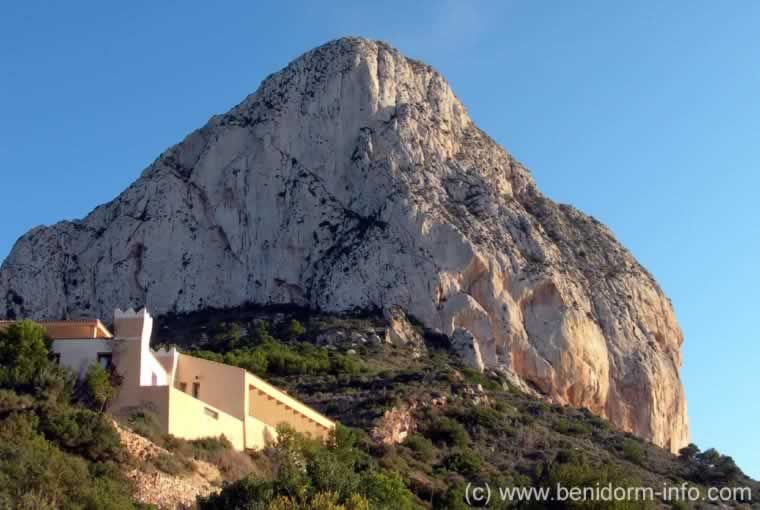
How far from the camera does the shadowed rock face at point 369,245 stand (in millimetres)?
81062

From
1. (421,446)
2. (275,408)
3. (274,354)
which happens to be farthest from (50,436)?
(274,354)

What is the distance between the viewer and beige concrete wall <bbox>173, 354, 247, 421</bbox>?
45656 mm

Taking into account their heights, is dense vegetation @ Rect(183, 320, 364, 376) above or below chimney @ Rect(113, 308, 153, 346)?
above

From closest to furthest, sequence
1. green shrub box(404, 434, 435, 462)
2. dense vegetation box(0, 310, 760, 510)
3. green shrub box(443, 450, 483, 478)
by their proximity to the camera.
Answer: dense vegetation box(0, 310, 760, 510) → green shrub box(443, 450, 483, 478) → green shrub box(404, 434, 435, 462)

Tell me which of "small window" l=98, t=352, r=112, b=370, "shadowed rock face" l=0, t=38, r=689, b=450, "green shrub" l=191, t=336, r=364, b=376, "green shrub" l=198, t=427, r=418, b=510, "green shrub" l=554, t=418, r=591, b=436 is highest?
"shadowed rock face" l=0, t=38, r=689, b=450

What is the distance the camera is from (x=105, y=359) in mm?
43188

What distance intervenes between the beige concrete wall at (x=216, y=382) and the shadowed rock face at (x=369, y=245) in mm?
32887

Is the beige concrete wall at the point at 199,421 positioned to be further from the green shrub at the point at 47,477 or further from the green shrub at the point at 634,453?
the green shrub at the point at 634,453

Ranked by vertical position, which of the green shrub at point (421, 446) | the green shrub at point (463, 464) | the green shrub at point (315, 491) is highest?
the green shrub at point (421, 446)

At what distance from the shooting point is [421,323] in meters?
78.8

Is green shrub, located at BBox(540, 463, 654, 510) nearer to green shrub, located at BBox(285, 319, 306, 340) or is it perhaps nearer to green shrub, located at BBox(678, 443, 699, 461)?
green shrub, located at BBox(678, 443, 699, 461)

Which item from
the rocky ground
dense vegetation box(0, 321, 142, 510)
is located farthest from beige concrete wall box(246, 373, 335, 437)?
the rocky ground

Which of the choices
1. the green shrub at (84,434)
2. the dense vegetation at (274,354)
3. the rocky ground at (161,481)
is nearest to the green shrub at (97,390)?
the rocky ground at (161,481)

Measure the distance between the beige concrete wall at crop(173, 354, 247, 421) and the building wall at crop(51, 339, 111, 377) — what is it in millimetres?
3593
